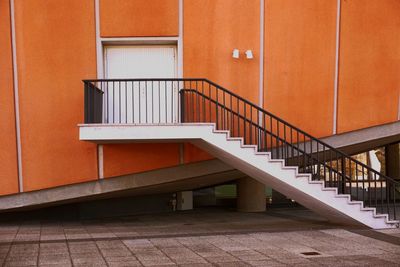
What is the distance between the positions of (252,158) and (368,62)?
15.6 feet

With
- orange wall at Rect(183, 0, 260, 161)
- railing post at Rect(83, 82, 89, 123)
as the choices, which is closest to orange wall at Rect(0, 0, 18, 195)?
railing post at Rect(83, 82, 89, 123)

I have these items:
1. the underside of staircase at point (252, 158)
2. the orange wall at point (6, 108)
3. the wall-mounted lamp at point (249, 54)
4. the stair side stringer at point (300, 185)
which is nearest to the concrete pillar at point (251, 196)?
the stair side stringer at point (300, 185)

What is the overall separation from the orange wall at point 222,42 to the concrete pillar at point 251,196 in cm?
417

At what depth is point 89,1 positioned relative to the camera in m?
10.9

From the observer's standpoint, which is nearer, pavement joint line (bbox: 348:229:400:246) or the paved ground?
the paved ground

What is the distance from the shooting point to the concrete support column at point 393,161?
17781 millimetres

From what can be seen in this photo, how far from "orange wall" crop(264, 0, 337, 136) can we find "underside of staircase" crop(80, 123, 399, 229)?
2335mm

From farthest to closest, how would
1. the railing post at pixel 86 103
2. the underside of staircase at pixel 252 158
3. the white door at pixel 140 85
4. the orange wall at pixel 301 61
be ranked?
the orange wall at pixel 301 61
the white door at pixel 140 85
the railing post at pixel 86 103
the underside of staircase at pixel 252 158

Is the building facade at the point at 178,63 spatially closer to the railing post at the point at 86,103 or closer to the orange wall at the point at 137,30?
the orange wall at the point at 137,30

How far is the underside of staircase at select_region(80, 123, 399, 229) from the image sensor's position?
949cm

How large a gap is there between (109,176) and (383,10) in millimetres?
8659

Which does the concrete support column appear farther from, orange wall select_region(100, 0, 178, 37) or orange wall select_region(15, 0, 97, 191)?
orange wall select_region(15, 0, 97, 191)

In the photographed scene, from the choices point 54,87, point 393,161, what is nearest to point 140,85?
point 54,87

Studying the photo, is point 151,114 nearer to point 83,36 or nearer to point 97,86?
point 97,86
